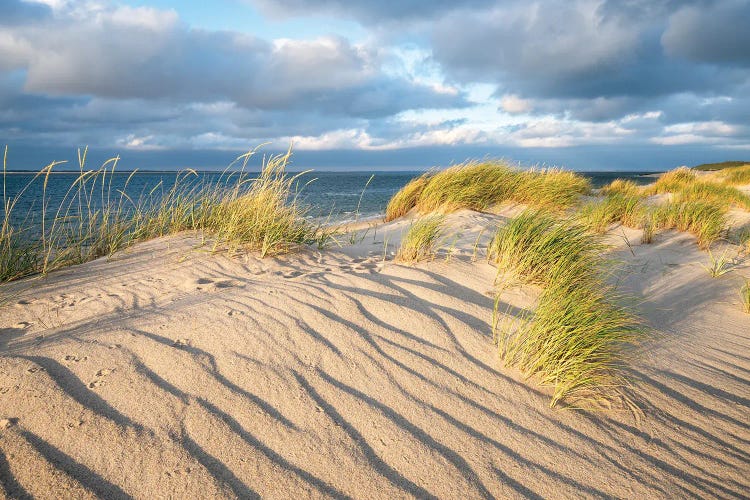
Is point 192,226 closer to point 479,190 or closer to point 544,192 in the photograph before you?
point 479,190

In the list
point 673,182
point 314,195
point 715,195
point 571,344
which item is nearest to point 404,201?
point 571,344

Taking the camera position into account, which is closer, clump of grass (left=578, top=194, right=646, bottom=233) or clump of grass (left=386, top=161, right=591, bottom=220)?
clump of grass (left=578, top=194, right=646, bottom=233)

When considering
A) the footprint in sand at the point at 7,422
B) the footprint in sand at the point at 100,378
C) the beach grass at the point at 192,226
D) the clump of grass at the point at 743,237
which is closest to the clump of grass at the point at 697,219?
the clump of grass at the point at 743,237

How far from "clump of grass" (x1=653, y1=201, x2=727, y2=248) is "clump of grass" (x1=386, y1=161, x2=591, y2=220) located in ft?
6.15

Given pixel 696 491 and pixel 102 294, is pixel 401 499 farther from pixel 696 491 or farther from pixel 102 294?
pixel 102 294

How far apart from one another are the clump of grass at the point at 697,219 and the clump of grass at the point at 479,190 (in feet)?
6.15

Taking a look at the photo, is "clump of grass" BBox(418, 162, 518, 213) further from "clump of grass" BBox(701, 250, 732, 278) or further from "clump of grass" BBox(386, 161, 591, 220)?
"clump of grass" BBox(701, 250, 732, 278)

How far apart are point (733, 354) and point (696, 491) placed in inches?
71.5

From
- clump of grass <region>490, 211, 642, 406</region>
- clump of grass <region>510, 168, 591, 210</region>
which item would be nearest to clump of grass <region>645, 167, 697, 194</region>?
clump of grass <region>510, 168, 591, 210</region>

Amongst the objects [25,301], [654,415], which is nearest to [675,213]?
[654,415]

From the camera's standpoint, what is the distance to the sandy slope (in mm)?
1688

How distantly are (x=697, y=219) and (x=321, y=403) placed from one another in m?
6.68

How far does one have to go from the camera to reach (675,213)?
6.79 m

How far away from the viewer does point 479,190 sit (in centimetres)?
812
